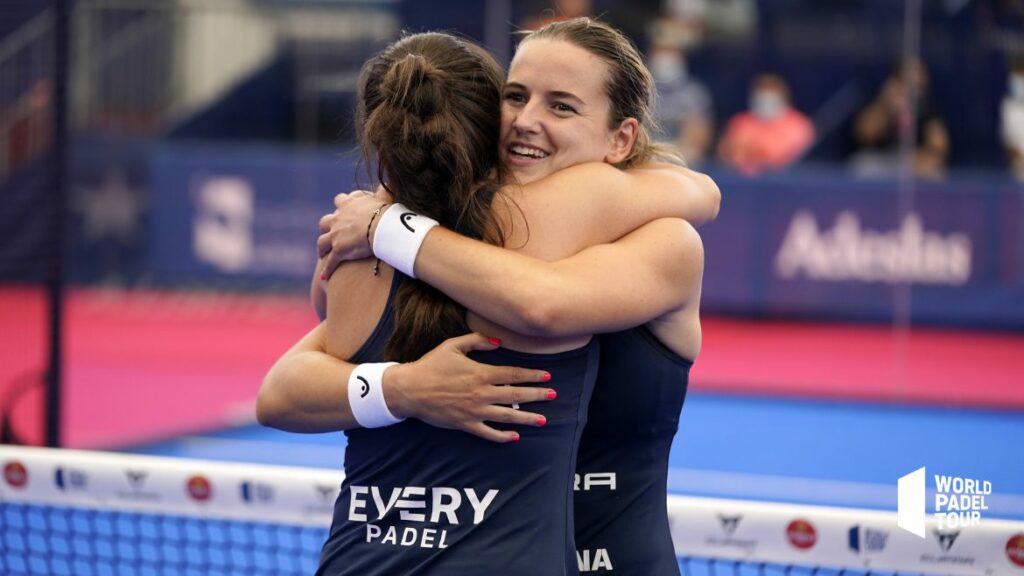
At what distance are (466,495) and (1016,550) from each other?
1603 mm

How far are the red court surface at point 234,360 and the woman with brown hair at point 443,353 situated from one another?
5.53 metres

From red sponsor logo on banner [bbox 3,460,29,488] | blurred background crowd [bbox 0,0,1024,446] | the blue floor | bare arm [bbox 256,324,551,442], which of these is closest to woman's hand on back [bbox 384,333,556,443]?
bare arm [bbox 256,324,551,442]

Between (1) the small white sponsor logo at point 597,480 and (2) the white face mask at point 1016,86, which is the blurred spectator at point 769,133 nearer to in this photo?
(2) the white face mask at point 1016,86

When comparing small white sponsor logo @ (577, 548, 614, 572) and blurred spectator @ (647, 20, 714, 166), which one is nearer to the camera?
small white sponsor logo @ (577, 548, 614, 572)

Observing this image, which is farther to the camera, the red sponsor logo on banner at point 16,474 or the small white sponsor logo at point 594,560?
the red sponsor logo on banner at point 16,474

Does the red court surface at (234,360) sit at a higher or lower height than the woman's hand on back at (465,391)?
lower

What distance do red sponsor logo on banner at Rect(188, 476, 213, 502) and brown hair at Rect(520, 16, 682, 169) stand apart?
1714mm

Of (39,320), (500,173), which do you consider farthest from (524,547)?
(39,320)

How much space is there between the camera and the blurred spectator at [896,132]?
43.4 feet

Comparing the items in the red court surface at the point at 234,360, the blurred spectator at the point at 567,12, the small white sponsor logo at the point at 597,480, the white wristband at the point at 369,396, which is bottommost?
the red court surface at the point at 234,360

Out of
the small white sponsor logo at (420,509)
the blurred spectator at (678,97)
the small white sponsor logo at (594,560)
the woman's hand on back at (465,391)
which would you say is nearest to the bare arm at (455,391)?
the woman's hand on back at (465,391)

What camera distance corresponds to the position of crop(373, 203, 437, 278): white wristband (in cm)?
251

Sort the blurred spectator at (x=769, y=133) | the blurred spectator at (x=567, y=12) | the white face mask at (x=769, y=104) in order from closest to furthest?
the blurred spectator at (x=567, y=12) → the blurred spectator at (x=769, y=133) → the white face mask at (x=769, y=104)

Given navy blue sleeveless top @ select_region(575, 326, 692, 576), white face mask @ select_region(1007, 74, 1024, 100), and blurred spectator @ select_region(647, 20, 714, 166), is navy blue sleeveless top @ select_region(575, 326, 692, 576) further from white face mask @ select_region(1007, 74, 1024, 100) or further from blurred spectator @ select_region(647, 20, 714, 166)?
blurred spectator @ select_region(647, 20, 714, 166)
